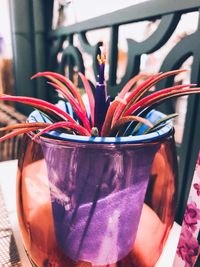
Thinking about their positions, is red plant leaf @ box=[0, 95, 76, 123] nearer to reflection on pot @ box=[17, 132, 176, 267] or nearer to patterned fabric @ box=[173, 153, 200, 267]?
reflection on pot @ box=[17, 132, 176, 267]

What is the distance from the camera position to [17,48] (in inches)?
50.9

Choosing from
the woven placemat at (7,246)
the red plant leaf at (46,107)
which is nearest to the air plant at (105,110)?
the red plant leaf at (46,107)

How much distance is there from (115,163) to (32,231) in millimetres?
177

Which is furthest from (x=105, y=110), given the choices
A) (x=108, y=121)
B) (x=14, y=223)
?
(x=14, y=223)

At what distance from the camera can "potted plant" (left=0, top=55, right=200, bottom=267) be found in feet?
0.85

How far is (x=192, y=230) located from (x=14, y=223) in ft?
1.02

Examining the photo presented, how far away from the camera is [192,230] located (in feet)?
0.94

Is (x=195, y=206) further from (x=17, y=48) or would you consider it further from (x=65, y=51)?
(x=17, y=48)

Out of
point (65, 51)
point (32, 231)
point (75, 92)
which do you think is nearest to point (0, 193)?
point (32, 231)

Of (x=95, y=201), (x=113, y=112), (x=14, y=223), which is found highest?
(x=113, y=112)

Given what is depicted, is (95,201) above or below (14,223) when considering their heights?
above

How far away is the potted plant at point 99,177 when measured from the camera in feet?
0.85

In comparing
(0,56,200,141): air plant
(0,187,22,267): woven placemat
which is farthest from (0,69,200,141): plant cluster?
(0,187,22,267): woven placemat

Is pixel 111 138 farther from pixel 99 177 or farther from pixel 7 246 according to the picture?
pixel 7 246
